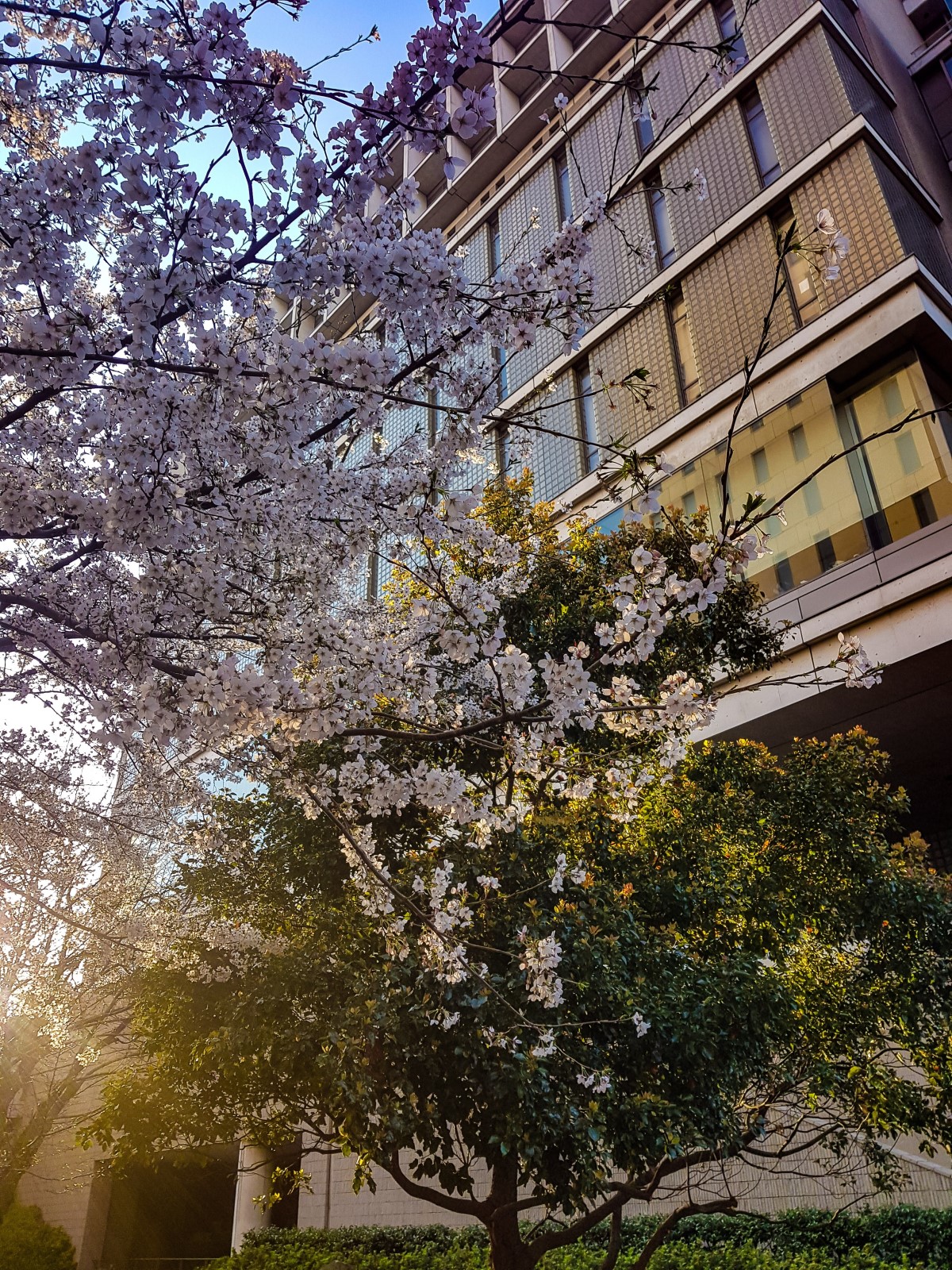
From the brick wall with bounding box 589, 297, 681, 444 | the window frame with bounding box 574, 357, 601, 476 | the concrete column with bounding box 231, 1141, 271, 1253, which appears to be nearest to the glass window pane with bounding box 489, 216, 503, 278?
the window frame with bounding box 574, 357, 601, 476

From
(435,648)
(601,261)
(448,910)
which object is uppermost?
(601,261)

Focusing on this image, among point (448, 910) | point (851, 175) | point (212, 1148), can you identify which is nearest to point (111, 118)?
point (448, 910)

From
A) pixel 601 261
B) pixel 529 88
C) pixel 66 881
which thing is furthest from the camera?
pixel 529 88

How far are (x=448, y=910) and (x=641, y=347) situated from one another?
11416mm

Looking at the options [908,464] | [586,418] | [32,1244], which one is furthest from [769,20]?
[32,1244]

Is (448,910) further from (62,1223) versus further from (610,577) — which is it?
(62,1223)

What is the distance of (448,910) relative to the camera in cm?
506

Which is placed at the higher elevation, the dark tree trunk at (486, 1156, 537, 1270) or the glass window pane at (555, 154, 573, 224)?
the glass window pane at (555, 154, 573, 224)

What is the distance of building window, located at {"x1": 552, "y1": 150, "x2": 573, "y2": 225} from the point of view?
16.8 meters

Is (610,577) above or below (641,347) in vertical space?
below

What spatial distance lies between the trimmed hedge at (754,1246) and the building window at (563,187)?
54.1 ft

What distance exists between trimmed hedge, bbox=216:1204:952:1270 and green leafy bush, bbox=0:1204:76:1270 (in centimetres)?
681

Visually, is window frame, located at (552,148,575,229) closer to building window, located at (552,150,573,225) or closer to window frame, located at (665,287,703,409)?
building window, located at (552,150,573,225)

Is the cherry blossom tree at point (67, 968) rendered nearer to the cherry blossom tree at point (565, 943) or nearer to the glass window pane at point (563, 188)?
the cherry blossom tree at point (565, 943)
